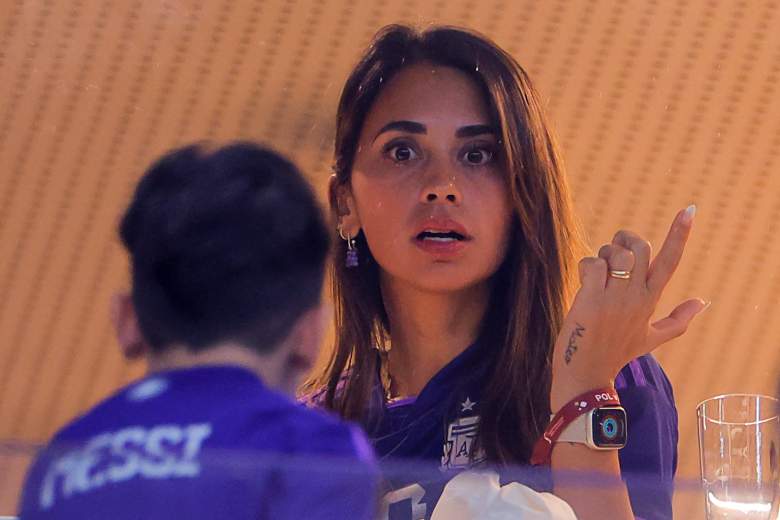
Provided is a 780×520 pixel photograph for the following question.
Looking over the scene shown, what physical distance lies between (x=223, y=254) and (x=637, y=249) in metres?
0.56

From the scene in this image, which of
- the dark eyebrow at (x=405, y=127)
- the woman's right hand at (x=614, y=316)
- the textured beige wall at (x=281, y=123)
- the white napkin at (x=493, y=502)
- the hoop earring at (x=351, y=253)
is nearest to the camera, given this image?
the white napkin at (x=493, y=502)

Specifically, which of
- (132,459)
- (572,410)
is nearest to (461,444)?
(572,410)

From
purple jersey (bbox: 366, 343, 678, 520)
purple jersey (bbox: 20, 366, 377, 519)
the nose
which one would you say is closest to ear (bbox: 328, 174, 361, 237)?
the nose

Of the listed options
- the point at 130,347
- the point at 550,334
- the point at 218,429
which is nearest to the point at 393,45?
the point at 550,334

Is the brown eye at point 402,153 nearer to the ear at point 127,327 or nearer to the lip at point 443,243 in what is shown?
the lip at point 443,243

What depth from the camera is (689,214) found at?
64.7 inches

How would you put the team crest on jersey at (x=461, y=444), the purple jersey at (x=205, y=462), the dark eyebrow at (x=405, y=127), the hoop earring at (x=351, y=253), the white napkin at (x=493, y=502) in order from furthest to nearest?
the hoop earring at (x=351, y=253) → the dark eyebrow at (x=405, y=127) → the team crest on jersey at (x=461, y=444) → the white napkin at (x=493, y=502) → the purple jersey at (x=205, y=462)

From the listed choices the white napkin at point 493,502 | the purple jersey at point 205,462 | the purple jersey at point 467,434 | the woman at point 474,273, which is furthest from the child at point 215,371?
the woman at point 474,273

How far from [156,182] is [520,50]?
0.52 m

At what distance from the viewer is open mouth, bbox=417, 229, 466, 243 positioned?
1.86 meters

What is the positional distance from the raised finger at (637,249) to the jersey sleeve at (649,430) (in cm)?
18

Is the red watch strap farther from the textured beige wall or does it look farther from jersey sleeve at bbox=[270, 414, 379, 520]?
jersey sleeve at bbox=[270, 414, 379, 520]

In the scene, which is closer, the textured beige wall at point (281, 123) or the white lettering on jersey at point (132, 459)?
the white lettering on jersey at point (132, 459)

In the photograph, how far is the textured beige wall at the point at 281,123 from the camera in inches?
62.0
